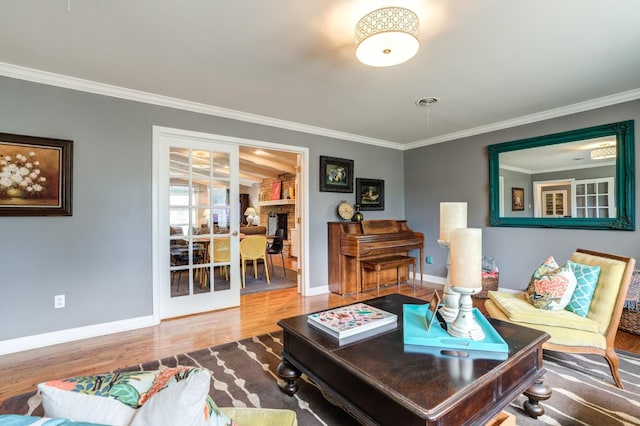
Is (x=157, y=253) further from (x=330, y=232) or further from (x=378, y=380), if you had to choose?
(x=378, y=380)

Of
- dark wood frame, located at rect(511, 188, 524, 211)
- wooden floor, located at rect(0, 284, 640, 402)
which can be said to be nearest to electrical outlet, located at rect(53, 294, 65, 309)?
wooden floor, located at rect(0, 284, 640, 402)

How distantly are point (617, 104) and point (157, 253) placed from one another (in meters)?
5.08

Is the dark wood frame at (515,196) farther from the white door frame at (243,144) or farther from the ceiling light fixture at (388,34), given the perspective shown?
the ceiling light fixture at (388,34)

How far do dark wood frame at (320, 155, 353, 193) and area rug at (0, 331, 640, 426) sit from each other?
2490 mm

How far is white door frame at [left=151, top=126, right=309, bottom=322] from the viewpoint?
3.10 meters

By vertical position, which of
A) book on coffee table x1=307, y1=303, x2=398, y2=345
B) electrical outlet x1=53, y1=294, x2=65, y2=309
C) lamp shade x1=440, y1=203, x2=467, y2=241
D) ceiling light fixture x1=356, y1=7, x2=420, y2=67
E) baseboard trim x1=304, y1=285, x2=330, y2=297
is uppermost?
ceiling light fixture x1=356, y1=7, x2=420, y2=67

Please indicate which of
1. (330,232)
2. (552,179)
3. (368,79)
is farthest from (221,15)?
(552,179)

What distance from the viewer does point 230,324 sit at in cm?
307

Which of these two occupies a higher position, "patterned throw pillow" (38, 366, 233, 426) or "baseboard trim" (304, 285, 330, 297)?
"patterned throw pillow" (38, 366, 233, 426)

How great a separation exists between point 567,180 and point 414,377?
360cm

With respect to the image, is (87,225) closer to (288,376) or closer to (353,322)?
(288,376)

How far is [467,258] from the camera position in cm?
136

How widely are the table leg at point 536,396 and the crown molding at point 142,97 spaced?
3.51 m

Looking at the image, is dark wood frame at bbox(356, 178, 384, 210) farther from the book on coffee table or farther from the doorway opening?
the book on coffee table
